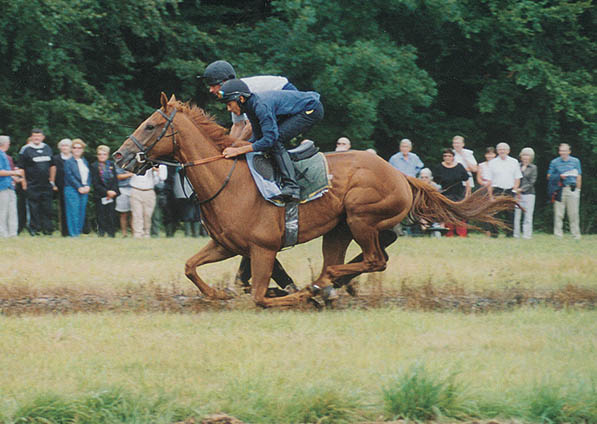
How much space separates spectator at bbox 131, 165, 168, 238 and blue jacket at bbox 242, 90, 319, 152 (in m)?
8.12

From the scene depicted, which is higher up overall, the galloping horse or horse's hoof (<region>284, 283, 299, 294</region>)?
the galloping horse

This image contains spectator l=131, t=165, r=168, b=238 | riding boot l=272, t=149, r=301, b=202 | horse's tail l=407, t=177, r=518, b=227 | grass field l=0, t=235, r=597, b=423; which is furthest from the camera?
spectator l=131, t=165, r=168, b=238

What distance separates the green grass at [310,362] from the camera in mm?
A: 5391

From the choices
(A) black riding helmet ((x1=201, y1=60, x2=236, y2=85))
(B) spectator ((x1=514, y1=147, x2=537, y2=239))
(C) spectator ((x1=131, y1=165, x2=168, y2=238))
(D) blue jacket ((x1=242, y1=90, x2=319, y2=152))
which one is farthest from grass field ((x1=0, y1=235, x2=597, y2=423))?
(B) spectator ((x1=514, y1=147, x2=537, y2=239))

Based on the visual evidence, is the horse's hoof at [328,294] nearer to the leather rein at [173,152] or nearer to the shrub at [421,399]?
the leather rein at [173,152]

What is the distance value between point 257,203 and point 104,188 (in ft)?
28.2

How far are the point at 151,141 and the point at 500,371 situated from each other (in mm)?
4079

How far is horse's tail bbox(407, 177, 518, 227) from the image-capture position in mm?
9891

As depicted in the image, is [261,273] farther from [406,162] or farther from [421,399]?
[406,162]

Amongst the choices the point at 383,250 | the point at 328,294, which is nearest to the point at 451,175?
the point at 383,250

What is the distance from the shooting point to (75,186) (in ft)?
53.7

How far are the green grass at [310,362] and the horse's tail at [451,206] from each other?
1.51m

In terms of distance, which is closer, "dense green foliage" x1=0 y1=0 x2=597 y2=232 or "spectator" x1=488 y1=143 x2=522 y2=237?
"spectator" x1=488 y1=143 x2=522 y2=237

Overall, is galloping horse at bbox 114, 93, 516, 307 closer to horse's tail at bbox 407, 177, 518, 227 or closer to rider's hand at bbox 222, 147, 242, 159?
rider's hand at bbox 222, 147, 242, 159
